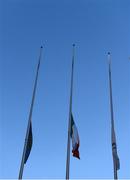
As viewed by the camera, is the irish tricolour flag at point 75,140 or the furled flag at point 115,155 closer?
the furled flag at point 115,155

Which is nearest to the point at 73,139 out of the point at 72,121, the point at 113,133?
the point at 72,121

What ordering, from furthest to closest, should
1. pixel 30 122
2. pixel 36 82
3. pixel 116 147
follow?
pixel 36 82, pixel 30 122, pixel 116 147

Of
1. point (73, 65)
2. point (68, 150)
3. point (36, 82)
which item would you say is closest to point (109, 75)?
point (73, 65)

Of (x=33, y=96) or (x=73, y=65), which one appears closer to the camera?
(x=33, y=96)

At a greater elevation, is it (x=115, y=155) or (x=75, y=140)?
(x=75, y=140)

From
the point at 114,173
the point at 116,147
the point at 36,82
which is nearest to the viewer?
the point at 114,173

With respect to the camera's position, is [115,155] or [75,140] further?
[75,140]

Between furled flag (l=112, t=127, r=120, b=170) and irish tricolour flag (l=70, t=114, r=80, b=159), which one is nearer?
furled flag (l=112, t=127, r=120, b=170)

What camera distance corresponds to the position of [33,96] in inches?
1088

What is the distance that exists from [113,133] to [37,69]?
8.64 metres

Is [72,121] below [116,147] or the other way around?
the other way around

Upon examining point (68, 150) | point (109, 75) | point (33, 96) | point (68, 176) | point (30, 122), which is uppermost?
point (109, 75)

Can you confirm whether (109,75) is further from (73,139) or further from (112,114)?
(73,139)

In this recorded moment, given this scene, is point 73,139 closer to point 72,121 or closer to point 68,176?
point 72,121
